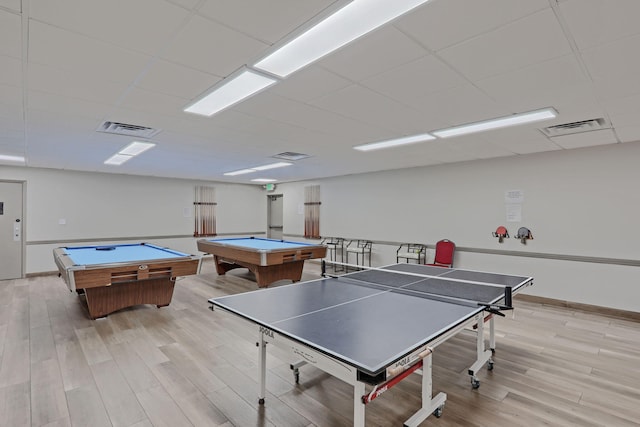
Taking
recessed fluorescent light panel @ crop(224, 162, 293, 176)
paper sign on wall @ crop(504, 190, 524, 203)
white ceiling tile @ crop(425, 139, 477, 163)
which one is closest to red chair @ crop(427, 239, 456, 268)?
paper sign on wall @ crop(504, 190, 524, 203)

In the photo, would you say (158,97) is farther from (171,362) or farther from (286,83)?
(171,362)

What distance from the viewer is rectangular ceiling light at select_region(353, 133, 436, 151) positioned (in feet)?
Answer: 13.1

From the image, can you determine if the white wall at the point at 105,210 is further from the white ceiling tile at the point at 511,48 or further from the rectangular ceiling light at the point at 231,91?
the white ceiling tile at the point at 511,48

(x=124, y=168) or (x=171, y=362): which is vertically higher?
(x=124, y=168)

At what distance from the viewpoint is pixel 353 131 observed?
12.3 feet

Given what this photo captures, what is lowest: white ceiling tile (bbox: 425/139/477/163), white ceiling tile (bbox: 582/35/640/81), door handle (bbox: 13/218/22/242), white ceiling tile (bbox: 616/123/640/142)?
door handle (bbox: 13/218/22/242)

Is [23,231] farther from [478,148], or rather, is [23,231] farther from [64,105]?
[478,148]

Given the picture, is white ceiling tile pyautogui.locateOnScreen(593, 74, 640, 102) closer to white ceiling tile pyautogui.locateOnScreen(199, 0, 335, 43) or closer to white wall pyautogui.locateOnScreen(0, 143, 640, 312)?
white ceiling tile pyautogui.locateOnScreen(199, 0, 335, 43)

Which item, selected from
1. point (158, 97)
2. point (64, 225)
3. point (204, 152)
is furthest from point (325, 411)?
point (64, 225)

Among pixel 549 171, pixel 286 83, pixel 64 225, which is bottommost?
pixel 64 225

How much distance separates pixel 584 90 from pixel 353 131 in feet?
6.87

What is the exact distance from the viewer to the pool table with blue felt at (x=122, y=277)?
3729 mm

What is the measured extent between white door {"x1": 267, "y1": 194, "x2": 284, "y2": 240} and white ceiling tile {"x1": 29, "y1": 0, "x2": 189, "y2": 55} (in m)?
8.47

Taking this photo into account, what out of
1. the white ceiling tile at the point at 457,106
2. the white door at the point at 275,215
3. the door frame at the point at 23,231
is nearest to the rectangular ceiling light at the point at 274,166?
the white ceiling tile at the point at 457,106
